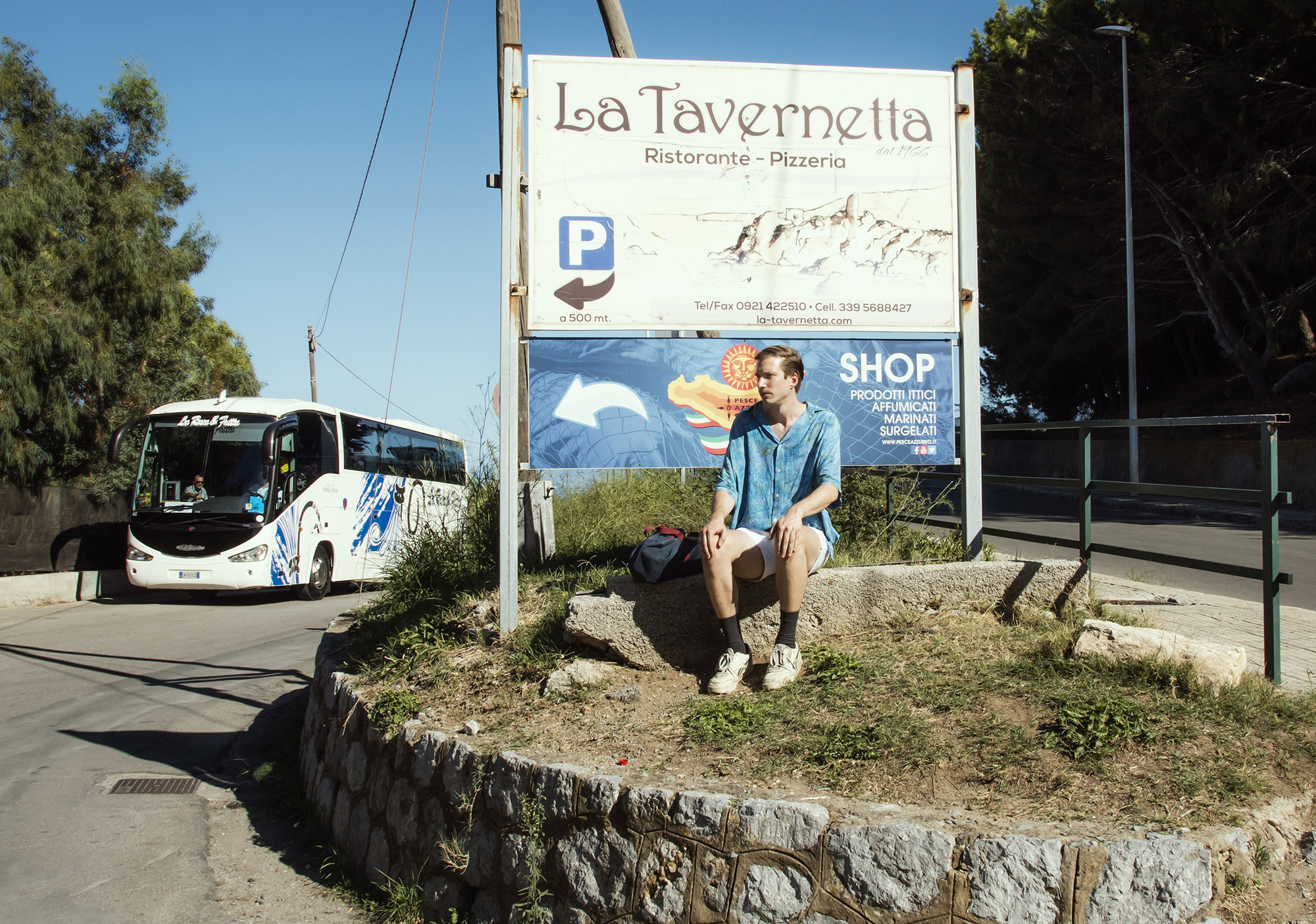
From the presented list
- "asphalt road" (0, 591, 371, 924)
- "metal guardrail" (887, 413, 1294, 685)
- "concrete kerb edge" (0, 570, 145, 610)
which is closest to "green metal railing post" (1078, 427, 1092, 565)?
"metal guardrail" (887, 413, 1294, 685)

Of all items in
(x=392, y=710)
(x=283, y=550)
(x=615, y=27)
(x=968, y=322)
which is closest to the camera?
(x=392, y=710)

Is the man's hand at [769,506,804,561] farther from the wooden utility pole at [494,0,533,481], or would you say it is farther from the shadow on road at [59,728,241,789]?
the shadow on road at [59,728,241,789]

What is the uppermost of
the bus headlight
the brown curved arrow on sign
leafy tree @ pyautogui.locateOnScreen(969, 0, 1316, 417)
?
leafy tree @ pyautogui.locateOnScreen(969, 0, 1316, 417)

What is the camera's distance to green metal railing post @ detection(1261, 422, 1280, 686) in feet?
12.9

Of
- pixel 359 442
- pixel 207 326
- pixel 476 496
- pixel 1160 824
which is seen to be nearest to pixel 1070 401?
pixel 359 442

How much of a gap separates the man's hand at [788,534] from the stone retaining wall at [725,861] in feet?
4.18

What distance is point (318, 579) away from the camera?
14758 millimetres

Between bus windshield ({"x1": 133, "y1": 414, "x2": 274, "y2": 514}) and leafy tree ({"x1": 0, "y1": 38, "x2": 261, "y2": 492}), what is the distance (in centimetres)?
345

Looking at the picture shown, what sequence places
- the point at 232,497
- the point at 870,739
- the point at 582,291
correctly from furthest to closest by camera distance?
the point at 232,497 < the point at 582,291 < the point at 870,739

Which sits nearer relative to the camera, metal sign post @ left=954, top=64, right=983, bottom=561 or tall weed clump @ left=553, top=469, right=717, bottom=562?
metal sign post @ left=954, top=64, right=983, bottom=561

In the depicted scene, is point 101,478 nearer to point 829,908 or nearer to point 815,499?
point 815,499

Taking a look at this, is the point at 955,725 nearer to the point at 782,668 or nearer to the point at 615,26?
the point at 782,668

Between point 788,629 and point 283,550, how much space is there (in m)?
11.4

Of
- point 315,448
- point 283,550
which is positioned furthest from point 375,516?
point 283,550
